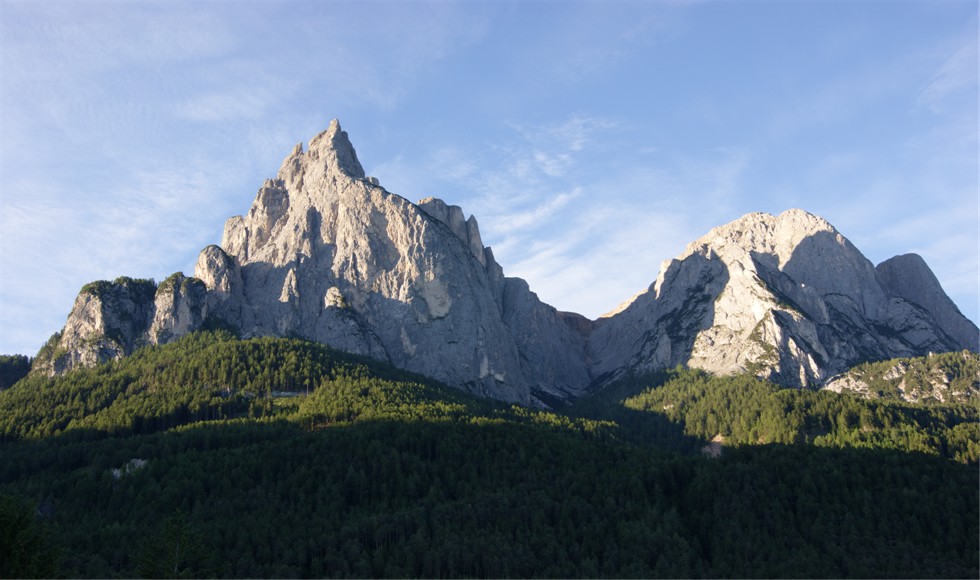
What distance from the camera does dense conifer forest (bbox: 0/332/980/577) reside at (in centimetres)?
11644

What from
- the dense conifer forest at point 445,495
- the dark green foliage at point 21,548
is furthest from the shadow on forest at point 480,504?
the dark green foliage at point 21,548

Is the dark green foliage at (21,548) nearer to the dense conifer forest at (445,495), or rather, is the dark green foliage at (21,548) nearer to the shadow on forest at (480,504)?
the dense conifer forest at (445,495)

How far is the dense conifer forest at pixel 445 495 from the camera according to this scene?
382ft

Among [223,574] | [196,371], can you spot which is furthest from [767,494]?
[196,371]

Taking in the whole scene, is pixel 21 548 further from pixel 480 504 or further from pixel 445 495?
pixel 445 495

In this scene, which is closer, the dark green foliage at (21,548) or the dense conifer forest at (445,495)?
the dark green foliage at (21,548)

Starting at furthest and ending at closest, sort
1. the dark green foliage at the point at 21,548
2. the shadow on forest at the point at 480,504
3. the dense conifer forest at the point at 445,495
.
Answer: the shadow on forest at the point at 480,504 < the dense conifer forest at the point at 445,495 < the dark green foliage at the point at 21,548

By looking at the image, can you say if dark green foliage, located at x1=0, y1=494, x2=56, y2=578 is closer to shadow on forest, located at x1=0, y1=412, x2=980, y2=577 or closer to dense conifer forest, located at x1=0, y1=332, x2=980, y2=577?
dense conifer forest, located at x1=0, y1=332, x2=980, y2=577

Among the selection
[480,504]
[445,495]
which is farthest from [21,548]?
[445,495]

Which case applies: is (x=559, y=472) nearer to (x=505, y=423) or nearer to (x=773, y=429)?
(x=505, y=423)

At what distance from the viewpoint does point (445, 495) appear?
464ft

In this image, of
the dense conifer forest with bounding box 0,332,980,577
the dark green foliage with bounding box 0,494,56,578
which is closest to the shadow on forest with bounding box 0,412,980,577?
the dense conifer forest with bounding box 0,332,980,577

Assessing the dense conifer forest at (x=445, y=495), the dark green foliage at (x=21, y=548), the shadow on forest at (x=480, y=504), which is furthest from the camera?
the shadow on forest at (x=480, y=504)

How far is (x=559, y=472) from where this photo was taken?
485ft
